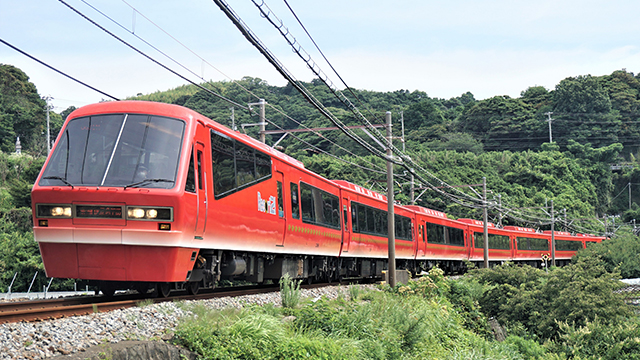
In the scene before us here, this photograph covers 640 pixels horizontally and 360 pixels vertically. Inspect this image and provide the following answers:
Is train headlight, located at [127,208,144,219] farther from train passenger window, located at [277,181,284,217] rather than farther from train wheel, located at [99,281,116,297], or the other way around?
train passenger window, located at [277,181,284,217]

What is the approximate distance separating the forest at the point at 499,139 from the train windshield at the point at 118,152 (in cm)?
3820

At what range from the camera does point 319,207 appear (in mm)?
17453

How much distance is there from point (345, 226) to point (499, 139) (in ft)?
242

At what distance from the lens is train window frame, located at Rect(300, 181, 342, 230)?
16109 millimetres

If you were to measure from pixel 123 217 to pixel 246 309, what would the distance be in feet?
7.32

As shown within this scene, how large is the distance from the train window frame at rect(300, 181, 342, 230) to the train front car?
258 inches

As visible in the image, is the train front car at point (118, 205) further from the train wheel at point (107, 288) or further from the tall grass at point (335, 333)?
the tall grass at point (335, 333)

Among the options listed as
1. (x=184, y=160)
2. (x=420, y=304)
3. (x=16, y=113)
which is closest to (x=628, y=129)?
(x=16, y=113)

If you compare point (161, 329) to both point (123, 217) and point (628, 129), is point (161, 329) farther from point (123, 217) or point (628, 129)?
point (628, 129)

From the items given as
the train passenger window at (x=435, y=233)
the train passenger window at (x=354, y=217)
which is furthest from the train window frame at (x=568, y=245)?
the train passenger window at (x=354, y=217)

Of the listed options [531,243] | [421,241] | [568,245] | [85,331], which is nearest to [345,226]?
[421,241]

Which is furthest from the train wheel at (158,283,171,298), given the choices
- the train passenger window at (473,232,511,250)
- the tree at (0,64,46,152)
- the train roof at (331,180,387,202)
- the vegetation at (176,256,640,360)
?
the tree at (0,64,46,152)

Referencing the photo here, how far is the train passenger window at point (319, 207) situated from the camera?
53.1 feet

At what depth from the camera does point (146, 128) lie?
970cm
